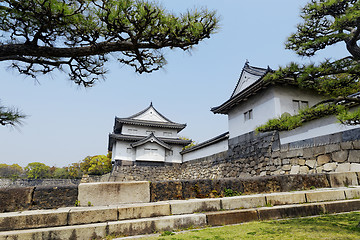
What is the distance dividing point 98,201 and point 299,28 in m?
6.72

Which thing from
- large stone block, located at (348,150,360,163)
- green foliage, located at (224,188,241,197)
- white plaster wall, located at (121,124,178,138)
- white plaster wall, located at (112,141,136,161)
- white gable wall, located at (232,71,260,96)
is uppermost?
white gable wall, located at (232,71,260,96)

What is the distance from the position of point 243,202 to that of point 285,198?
3.09ft

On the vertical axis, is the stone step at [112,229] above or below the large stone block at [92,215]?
below

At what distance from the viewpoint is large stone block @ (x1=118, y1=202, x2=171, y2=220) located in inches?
141

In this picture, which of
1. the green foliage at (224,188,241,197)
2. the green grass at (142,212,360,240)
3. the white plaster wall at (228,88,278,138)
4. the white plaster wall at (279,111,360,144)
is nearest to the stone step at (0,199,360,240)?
the green grass at (142,212,360,240)

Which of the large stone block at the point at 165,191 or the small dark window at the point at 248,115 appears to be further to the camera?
the small dark window at the point at 248,115

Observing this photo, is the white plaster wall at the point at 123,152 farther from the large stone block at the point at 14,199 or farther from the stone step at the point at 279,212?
the stone step at the point at 279,212

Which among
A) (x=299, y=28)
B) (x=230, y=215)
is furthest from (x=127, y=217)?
(x=299, y=28)

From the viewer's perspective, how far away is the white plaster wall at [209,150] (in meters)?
14.3

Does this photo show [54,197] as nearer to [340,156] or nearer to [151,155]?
[340,156]

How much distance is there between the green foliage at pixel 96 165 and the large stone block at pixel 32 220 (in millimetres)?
29561

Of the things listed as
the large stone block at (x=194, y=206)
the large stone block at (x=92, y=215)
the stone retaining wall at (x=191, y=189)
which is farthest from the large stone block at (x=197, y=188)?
the large stone block at (x=92, y=215)

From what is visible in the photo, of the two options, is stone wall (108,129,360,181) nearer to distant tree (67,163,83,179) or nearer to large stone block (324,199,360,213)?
large stone block (324,199,360,213)

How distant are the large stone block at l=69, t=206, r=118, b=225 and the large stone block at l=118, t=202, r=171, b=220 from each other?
126mm
